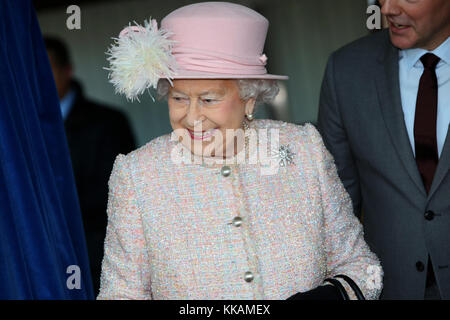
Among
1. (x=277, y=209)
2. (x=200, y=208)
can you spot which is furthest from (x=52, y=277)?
(x=277, y=209)

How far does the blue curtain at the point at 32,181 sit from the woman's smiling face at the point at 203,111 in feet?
1.52

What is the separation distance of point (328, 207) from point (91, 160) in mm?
2468

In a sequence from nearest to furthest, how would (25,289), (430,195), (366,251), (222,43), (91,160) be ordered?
(25,289)
(222,43)
(366,251)
(430,195)
(91,160)

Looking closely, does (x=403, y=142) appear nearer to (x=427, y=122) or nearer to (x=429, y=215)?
(x=427, y=122)

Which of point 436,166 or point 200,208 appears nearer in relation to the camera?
point 200,208

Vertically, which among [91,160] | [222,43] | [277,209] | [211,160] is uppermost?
[222,43]

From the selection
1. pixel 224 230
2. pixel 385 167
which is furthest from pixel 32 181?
pixel 385 167

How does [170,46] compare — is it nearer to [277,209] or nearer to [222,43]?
[222,43]

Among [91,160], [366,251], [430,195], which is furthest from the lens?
[91,160]

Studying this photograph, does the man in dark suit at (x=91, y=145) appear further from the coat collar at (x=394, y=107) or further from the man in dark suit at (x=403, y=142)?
the coat collar at (x=394, y=107)

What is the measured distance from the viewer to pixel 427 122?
8.83 ft

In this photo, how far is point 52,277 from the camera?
83.7 inches

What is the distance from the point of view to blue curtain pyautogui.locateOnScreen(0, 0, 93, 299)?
2020 mm

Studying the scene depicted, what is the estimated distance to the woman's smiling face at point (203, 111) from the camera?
87.0 inches
